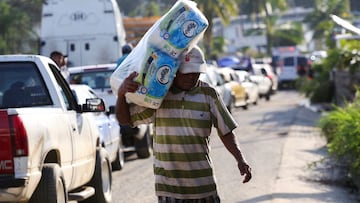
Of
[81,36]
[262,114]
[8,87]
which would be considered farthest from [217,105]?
[262,114]

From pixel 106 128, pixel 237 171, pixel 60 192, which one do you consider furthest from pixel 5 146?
pixel 237 171

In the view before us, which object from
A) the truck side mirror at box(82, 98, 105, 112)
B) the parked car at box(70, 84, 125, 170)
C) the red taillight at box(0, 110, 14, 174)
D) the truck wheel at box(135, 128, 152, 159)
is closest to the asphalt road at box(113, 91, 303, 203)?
the truck wheel at box(135, 128, 152, 159)

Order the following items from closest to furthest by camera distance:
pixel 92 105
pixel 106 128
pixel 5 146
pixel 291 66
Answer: pixel 5 146
pixel 92 105
pixel 106 128
pixel 291 66

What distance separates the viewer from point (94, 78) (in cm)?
1565

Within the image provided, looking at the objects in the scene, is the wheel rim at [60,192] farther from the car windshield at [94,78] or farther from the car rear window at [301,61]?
the car rear window at [301,61]

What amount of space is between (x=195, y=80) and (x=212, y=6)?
40520 millimetres

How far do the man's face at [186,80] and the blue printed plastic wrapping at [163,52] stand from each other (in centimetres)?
9

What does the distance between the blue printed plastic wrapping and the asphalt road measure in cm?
482

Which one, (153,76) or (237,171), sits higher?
(153,76)

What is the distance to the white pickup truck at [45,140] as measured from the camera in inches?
269

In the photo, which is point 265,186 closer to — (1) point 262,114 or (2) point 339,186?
(2) point 339,186

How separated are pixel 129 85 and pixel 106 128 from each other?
269 inches

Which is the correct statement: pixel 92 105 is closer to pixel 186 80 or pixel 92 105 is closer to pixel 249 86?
pixel 186 80

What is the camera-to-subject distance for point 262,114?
27.8 m
